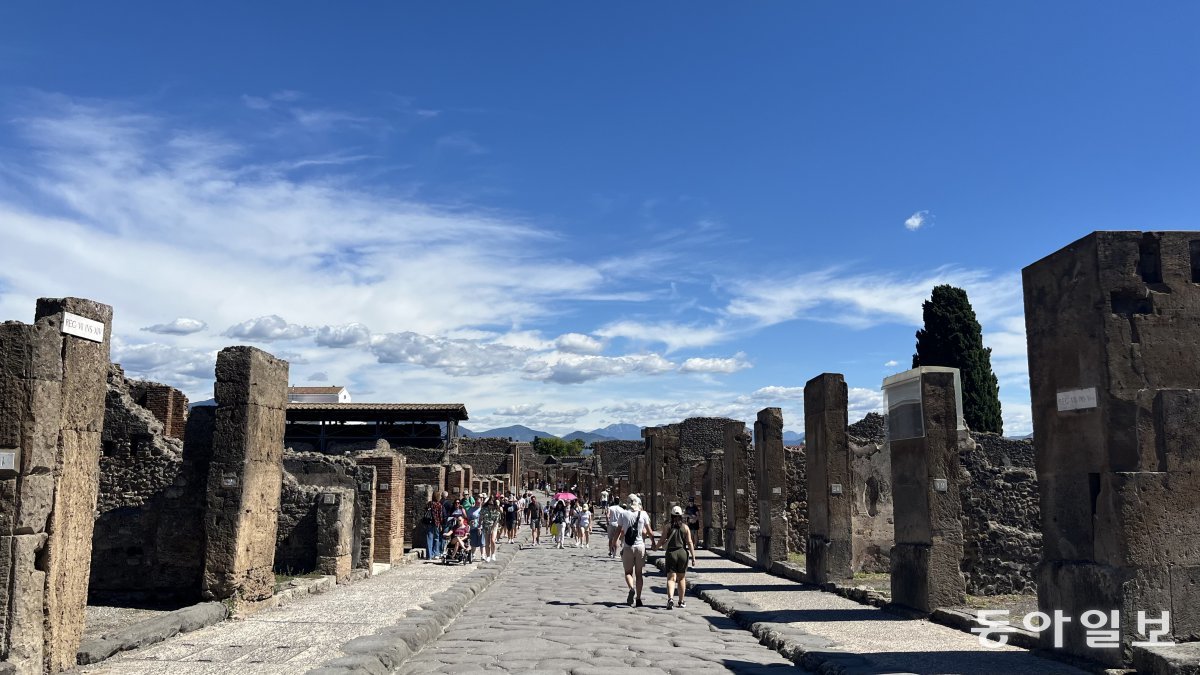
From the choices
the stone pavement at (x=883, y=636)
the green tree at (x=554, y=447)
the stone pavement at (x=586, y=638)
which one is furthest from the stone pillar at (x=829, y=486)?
the green tree at (x=554, y=447)

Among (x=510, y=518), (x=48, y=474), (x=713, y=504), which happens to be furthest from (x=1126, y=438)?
(x=510, y=518)

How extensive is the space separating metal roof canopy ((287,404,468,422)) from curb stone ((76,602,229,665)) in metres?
28.8

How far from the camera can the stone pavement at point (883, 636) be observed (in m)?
6.87

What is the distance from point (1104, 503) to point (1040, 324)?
164 cm

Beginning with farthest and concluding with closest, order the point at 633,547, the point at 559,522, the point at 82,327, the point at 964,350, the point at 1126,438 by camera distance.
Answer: the point at 964,350, the point at 559,522, the point at 633,547, the point at 82,327, the point at 1126,438

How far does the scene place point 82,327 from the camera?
24.1ft

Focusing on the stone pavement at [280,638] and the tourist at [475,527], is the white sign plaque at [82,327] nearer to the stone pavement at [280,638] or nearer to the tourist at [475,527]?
the stone pavement at [280,638]

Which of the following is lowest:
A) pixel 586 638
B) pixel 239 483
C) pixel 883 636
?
pixel 586 638

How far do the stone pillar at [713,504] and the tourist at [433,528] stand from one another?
6943mm

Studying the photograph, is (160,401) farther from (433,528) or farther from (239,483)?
(239,483)

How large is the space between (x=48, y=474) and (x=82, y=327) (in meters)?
1.17

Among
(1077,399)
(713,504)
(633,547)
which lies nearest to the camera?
(1077,399)

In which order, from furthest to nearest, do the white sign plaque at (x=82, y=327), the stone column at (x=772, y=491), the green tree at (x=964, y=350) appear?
the green tree at (x=964, y=350)
the stone column at (x=772, y=491)
the white sign plaque at (x=82, y=327)

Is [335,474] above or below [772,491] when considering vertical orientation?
above
